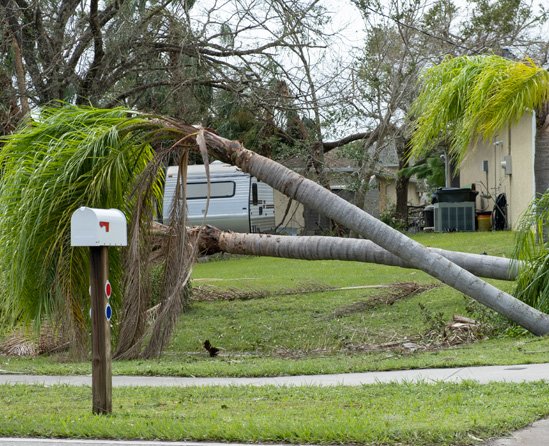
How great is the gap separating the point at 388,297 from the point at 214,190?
17332 mm

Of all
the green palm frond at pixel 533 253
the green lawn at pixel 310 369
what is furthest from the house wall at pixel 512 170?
the green palm frond at pixel 533 253

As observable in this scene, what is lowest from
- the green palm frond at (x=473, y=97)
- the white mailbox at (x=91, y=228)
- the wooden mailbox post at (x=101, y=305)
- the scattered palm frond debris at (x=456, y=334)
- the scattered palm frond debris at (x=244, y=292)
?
the scattered palm frond debris at (x=456, y=334)

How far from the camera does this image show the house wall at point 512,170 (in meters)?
24.5

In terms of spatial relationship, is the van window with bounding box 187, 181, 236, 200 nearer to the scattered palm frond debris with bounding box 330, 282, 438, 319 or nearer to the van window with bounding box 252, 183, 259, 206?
the van window with bounding box 252, 183, 259, 206

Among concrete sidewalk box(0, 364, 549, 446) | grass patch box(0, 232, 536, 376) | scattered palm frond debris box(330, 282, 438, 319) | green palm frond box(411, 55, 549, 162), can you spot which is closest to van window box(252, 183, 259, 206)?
grass patch box(0, 232, 536, 376)

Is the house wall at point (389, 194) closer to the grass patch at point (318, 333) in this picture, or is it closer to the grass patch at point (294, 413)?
the grass patch at point (318, 333)

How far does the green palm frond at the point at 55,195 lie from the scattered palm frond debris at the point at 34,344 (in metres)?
1.36

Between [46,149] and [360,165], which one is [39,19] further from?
[360,165]

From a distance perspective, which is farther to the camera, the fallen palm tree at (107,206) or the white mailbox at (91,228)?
the fallen palm tree at (107,206)

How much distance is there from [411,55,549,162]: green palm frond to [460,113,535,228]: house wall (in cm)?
742

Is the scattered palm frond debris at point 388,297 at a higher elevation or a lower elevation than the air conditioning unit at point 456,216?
lower

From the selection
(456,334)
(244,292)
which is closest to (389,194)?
(244,292)

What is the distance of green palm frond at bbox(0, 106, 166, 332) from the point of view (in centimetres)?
1173

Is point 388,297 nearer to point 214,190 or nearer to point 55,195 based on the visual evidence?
point 55,195
